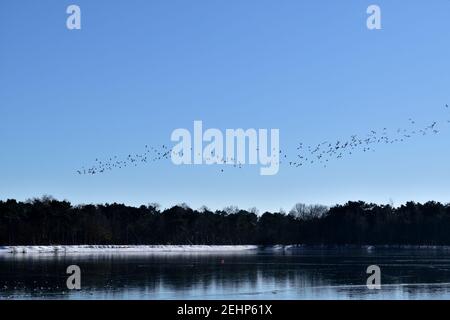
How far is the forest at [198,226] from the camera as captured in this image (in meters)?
146

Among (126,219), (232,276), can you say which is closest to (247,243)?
(126,219)

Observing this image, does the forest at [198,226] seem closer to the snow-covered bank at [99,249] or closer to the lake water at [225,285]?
the snow-covered bank at [99,249]

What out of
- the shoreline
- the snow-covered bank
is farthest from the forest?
the snow-covered bank

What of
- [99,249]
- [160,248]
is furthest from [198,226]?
[99,249]

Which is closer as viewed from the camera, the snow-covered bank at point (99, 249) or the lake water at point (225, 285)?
the lake water at point (225, 285)

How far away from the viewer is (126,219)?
179625 mm

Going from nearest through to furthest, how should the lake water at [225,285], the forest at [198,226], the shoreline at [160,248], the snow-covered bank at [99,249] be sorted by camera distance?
1. the lake water at [225,285]
2. the snow-covered bank at [99,249]
3. the shoreline at [160,248]
4. the forest at [198,226]

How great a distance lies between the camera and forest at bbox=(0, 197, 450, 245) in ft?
480

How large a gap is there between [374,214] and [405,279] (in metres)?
127

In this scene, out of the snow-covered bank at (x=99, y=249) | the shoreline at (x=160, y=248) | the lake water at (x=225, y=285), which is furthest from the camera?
the shoreline at (x=160, y=248)

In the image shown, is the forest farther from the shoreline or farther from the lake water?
the lake water

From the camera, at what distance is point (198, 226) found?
18575 centimetres

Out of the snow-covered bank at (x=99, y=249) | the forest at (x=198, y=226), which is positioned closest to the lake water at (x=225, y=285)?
the snow-covered bank at (x=99, y=249)

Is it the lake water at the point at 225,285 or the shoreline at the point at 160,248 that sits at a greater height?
the lake water at the point at 225,285
